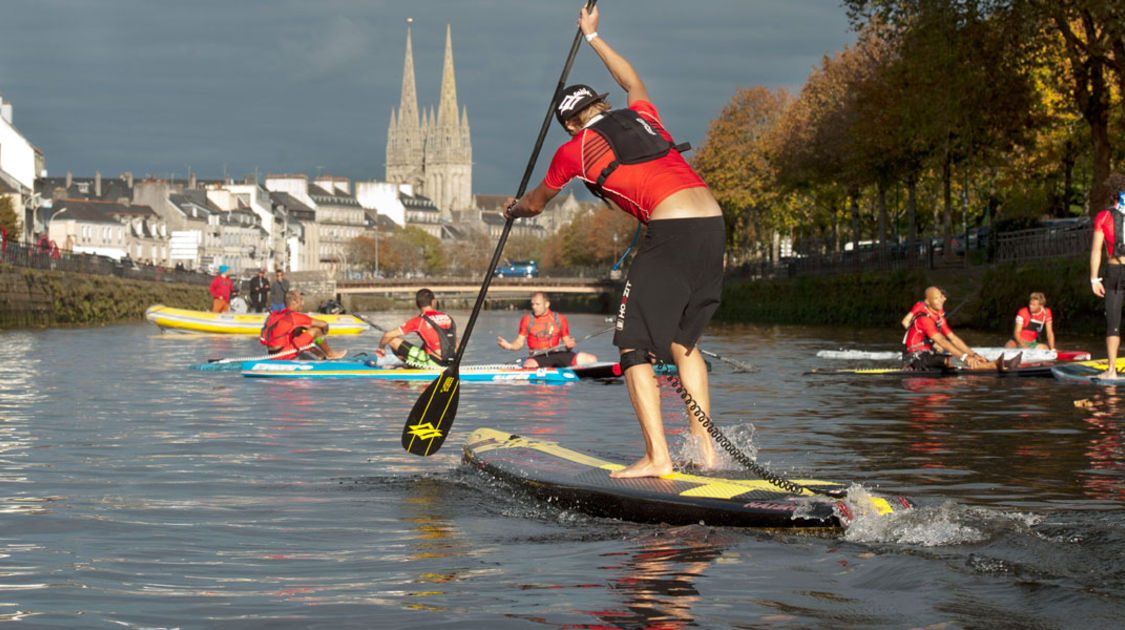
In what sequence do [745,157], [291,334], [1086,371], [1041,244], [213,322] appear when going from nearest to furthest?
1. [1086,371]
2. [291,334]
3. [1041,244]
4. [213,322]
5. [745,157]

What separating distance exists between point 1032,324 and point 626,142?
15.5m

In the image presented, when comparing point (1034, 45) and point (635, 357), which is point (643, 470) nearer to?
point (635, 357)

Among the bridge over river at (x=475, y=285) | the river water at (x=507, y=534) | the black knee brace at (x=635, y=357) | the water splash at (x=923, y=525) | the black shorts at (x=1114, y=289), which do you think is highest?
the bridge over river at (x=475, y=285)

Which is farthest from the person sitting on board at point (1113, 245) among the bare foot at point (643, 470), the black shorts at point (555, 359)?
the bare foot at point (643, 470)

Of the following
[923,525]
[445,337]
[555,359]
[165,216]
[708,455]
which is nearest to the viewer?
[923,525]

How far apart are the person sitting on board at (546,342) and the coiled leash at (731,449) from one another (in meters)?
10.8

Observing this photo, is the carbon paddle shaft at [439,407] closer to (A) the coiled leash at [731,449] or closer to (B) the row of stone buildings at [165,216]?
(A) the coiled leash at [731,449]

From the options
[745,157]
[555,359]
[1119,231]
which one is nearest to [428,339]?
[555,359]

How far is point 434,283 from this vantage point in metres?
109

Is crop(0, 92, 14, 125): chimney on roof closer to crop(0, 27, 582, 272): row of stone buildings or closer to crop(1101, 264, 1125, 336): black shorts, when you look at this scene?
crop(0, 27, 582, 272): row of stone buildings

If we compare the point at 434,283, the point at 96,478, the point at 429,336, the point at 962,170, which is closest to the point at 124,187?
the point at 434,283

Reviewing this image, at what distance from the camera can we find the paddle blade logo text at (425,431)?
933 centimetres

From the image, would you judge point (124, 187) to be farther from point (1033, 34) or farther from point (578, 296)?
point (1033, 34)

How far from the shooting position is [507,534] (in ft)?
23.6
